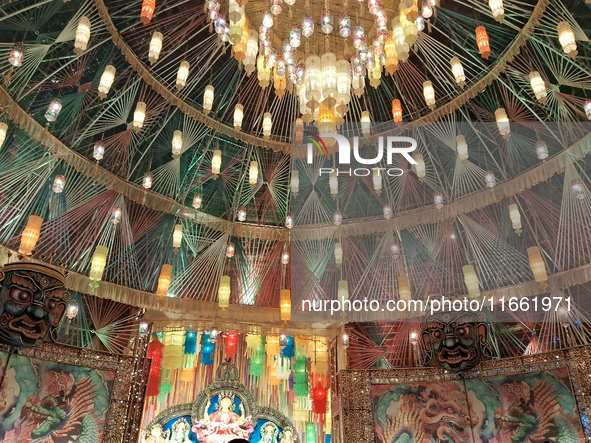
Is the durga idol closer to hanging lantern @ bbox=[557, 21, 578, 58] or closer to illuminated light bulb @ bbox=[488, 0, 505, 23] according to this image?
illuminated light bulb @ bbox=[488, 0, 505, 23]

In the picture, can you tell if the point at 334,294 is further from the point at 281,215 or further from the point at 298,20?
the point at 298,20

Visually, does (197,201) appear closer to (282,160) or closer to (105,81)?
(282,160)

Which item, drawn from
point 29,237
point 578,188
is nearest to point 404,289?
point 578,188

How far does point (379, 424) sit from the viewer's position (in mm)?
12867

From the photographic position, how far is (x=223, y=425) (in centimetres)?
1373

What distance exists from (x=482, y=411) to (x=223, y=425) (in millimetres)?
7359

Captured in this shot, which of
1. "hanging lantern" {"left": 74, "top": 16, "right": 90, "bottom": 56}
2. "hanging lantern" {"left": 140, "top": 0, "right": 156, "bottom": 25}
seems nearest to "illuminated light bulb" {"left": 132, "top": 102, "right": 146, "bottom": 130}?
"hanging lantern" {"left": 74, "top": 16, "right": 90, "bottom": 56}

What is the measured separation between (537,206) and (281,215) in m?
7.61

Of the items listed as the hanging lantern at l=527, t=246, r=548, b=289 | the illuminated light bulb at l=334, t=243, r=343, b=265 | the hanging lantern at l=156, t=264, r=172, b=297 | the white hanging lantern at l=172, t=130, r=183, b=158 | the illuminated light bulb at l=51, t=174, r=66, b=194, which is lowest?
the hanging lantern at l=527, t=246, r=548, b=289

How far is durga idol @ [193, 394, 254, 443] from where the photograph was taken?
13586 mm

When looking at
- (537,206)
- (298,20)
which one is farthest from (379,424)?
(298,20)

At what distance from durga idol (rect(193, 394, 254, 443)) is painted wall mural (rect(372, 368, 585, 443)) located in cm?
404

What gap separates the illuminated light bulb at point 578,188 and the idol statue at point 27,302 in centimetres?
1134

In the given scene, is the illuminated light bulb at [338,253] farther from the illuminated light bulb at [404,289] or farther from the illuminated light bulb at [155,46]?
the illuminated light bulb at [155,46]
